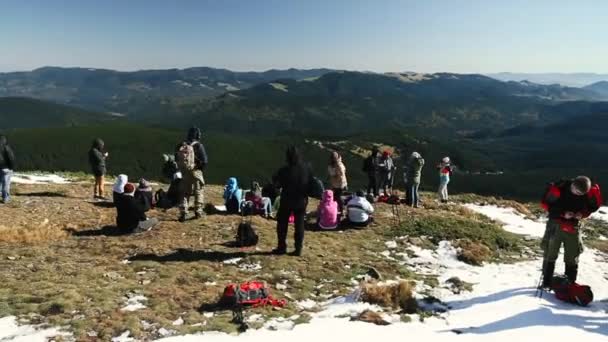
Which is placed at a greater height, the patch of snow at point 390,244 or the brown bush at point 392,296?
the brown bush at point 392,296

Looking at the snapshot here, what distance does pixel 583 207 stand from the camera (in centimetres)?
1084

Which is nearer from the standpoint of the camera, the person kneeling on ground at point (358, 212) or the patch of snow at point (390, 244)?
the patch of snow at point (390, 244)

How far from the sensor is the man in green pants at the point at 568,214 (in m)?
10.8

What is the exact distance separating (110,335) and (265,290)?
10.3 feet

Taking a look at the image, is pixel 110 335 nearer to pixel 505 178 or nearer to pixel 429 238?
pixel 429 238

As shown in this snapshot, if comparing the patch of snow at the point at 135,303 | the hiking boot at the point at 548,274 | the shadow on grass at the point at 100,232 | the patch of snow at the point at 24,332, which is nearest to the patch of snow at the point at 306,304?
the patch of snow at the point at 135,303

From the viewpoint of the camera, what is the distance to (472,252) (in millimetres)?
15031

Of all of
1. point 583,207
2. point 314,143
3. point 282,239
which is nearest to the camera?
point 583,207

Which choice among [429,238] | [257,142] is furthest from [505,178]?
[429,238]

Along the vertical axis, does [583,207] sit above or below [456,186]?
above

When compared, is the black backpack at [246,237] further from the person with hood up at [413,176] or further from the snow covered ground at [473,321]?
the person with hood up at [413,176]

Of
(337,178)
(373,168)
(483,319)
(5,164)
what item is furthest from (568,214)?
(5,164)

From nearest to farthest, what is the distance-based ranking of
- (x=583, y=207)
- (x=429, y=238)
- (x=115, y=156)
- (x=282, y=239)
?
(x=583, y=207)
(x=282, y=239)
(x=429, y=238)
(x=115, y=156)

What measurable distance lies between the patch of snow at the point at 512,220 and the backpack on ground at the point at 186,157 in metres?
14.0
